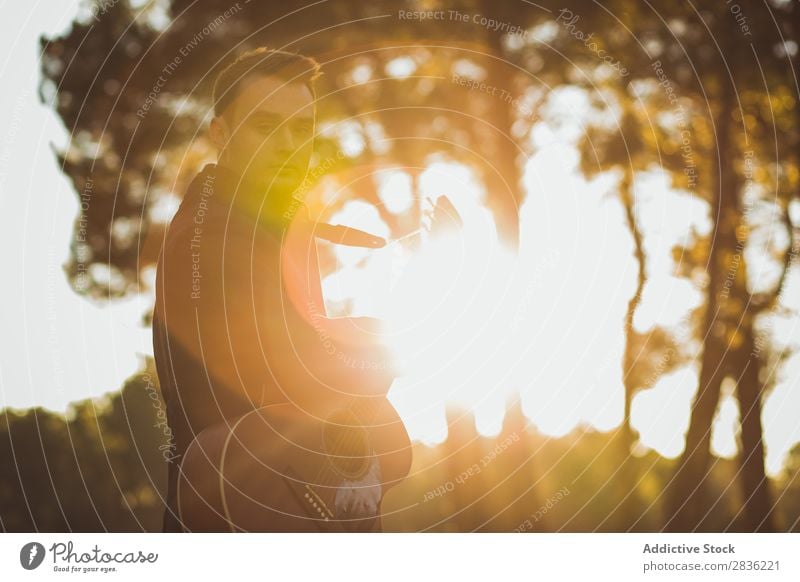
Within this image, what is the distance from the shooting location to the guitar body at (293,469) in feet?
15.7

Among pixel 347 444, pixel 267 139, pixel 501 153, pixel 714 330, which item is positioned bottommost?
pixel 347 444

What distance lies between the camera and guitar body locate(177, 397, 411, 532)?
15.7 feet

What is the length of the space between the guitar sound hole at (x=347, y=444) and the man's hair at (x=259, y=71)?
2.38 meters

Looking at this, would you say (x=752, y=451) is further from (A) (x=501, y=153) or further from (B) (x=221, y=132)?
(B) (x=221, y=132)

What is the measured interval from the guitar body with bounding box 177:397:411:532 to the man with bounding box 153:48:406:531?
12cm

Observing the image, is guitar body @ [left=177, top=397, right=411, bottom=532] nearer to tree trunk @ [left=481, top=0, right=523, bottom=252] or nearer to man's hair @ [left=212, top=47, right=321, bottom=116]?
man's hair @ [left=212, top=47, right=321, bottom=116]

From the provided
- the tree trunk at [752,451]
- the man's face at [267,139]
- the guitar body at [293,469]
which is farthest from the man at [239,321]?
the tree trunk at [752,451]

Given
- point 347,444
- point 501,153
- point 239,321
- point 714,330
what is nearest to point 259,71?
point 239,321

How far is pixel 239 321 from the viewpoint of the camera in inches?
195

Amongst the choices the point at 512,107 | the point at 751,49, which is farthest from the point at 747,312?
the point at 512,107

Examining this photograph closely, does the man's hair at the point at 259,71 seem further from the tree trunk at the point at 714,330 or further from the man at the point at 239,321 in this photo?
the tree trunk at the point at 714,330

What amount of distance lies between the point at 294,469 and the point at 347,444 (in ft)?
1.27
